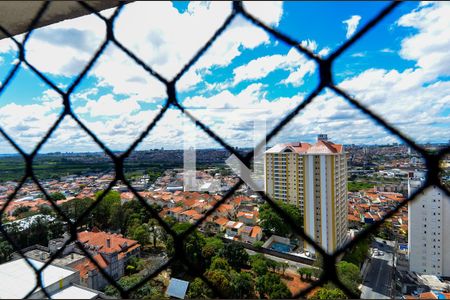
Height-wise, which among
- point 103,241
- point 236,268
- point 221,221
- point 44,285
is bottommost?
point 236,268

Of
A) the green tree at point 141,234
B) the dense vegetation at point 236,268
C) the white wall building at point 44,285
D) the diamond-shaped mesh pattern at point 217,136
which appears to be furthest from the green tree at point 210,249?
the diamond-shaped mesh pattern at point 217,136

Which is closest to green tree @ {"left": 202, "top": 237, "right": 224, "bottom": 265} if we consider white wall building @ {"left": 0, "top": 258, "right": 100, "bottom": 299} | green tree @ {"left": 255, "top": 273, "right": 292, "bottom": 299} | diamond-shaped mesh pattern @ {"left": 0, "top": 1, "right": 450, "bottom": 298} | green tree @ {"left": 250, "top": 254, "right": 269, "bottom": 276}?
green tree @ {"left": 250, "top": 254, "right": 269, "bottom": 276}

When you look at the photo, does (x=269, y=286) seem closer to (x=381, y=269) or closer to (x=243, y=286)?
(x=243, y=286)

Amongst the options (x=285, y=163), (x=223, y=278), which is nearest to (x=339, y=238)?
(x=285, y=163)

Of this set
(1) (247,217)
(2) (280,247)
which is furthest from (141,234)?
(2) (280,247)

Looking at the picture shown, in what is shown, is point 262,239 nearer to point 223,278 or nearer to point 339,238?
point 223,278

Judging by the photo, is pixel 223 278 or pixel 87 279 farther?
pixel 223 278

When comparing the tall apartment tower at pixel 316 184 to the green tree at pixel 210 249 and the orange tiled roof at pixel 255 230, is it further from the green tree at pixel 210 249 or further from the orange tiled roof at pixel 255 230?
the orange tiled roof at pixel 255 230
